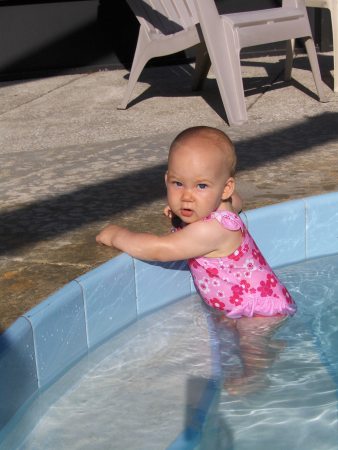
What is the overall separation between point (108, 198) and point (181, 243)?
42.6 inches

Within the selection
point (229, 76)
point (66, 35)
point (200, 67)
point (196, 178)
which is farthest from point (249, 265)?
point (66, 35)

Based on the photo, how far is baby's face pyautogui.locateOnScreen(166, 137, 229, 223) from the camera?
3125 millimetres

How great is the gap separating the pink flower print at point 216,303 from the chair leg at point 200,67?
3.20 meters

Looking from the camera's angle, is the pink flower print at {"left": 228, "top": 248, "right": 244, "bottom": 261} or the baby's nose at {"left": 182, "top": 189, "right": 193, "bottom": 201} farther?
the pink flower print at {"left": 228, "top": 248, "right": 244, "bottom": 261}

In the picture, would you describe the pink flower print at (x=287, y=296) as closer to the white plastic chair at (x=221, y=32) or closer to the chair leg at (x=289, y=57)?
the white plastic chair at (x=221, y=32)

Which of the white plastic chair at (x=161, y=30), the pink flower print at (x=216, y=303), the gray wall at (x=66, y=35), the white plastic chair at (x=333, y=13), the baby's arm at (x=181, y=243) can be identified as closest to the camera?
the baby's arm at (x=181, y=243)

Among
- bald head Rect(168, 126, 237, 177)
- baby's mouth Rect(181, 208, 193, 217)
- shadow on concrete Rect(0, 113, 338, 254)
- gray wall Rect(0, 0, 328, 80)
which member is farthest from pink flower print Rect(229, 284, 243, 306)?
gray wall Rect(0, 0, 328, 80)

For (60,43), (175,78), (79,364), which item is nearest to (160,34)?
(175,78)

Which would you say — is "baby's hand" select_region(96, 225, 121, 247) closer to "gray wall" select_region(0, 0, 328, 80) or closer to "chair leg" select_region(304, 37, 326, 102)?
"chair leg" select_region(304, 37, 326, 102)

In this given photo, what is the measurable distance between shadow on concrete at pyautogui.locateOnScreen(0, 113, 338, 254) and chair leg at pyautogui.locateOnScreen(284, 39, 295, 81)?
1.40 metres

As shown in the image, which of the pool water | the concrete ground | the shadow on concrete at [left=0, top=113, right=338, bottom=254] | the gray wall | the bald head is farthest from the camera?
the gray wall

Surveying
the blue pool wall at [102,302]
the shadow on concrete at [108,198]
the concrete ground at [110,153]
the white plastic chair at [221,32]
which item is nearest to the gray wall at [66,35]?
the concrete ground at [110,153]

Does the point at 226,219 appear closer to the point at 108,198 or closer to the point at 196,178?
the point at 196,178

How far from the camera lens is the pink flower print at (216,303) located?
3465 millimetres
